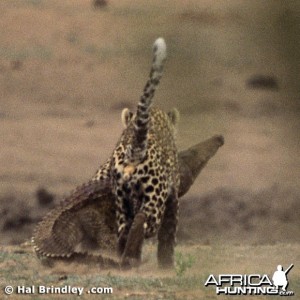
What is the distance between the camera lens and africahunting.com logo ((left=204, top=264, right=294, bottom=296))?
8.53m

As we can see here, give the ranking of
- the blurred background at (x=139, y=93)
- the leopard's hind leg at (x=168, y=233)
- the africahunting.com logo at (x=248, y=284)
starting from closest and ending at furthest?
the africahunting.com logo at (x=248, y=284), the leopard's hind leg at (x=168, y=233), the blurred background at (x=139, y=93)

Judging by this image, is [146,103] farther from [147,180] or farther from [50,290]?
[50,290]

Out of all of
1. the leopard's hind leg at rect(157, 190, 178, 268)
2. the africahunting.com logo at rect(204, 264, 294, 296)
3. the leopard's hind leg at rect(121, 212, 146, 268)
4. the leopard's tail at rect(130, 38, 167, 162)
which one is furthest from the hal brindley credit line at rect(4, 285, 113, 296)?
the leopard's tail at rect(130, 38, 167, 162)

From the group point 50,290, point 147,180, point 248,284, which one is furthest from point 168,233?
point 50,290

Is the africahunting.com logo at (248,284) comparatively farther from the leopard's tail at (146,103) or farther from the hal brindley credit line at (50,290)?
the leopard's tail at (146,103)

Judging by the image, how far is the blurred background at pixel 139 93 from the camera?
8992mm

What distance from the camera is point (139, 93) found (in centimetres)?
900

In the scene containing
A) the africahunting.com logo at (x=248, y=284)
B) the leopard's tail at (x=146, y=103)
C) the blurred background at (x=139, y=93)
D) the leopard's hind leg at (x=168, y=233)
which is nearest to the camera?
the leopard's tail at (x=146, y=103)

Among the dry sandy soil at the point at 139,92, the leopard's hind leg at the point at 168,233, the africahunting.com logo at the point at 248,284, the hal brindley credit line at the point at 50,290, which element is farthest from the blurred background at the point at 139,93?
the hal brindley credit line at the point at 50,290

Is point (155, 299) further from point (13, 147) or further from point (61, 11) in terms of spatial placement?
point (61, 11)

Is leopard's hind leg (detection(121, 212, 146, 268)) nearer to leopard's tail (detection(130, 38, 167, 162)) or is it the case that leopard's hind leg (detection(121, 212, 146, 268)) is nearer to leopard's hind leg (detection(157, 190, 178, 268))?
leopard's hind leg (detection(157, 190, 178, 268))

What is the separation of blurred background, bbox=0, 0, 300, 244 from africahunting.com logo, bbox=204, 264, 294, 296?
50 centimetres

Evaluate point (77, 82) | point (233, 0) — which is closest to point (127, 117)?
point (77, 82)

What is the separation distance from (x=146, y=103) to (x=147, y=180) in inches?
20.7
